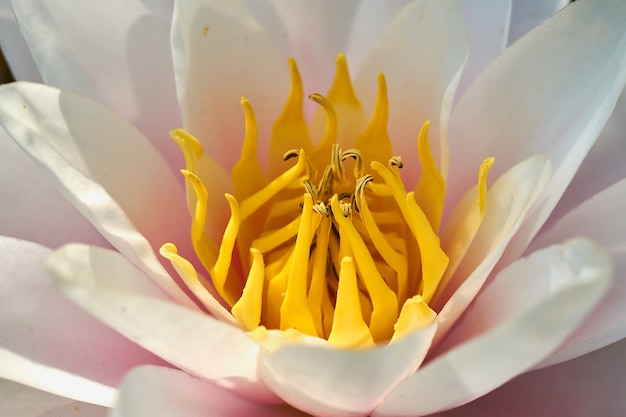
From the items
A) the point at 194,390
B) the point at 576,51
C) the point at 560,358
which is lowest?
the point at 194,390

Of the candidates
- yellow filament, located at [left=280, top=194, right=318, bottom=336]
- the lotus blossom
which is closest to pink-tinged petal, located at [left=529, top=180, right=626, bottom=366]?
the lotus blossom

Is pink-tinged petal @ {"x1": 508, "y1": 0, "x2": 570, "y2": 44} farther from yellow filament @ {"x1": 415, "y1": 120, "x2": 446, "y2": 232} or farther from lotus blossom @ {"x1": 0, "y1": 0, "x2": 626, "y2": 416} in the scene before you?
yellow filament @ {"x1": 415, "y1": 120, "x2": 446, "y2": 232}

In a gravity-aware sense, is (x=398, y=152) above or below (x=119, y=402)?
above

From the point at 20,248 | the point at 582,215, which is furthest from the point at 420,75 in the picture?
the point at 20,248

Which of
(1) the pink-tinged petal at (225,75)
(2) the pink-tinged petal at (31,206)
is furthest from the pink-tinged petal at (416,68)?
(2) the pink-tinged petal at (31,206)

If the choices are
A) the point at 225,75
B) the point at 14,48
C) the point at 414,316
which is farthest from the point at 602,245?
the point at 14,48

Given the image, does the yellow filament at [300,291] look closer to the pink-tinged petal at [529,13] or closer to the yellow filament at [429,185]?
the yellow filament at [429,185]

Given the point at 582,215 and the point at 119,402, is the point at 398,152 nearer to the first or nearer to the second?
the point at 582,215
